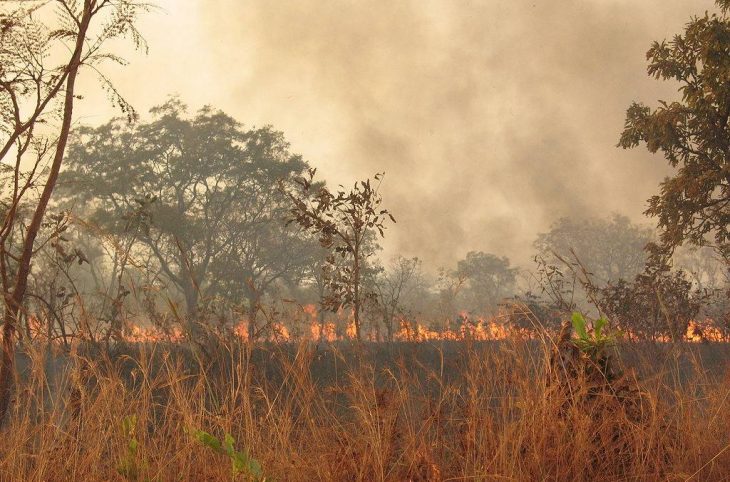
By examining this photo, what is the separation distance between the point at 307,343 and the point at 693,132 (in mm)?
12284

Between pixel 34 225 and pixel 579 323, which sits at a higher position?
pixel 34 225

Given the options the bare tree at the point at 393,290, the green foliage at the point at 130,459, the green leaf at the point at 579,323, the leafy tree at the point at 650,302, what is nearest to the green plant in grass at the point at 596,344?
the green leaf at the point at 579,323

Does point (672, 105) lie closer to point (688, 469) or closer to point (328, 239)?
point (328, 239)

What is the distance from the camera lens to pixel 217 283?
27891 mm

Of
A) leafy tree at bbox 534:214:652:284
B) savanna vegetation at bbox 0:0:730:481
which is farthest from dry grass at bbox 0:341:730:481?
leafy tree at bbox 534:214:652:284

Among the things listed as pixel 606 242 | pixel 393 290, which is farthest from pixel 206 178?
pixel 606 242

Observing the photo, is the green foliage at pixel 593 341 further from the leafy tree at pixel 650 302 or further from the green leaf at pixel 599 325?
the leafy tree at pixel 650 302

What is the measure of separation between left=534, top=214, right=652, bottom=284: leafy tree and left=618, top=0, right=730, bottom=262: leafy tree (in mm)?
43258

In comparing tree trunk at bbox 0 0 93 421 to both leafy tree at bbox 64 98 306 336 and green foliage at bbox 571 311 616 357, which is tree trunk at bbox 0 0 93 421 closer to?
green foliage at bbox 571 311 616 357

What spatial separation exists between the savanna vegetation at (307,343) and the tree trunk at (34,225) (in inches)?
0.9

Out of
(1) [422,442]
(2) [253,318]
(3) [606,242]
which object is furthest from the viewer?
(3) [606,242]

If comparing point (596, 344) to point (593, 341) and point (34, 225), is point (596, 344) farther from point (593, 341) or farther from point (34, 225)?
point (34, 225)

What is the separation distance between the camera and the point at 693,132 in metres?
14.0

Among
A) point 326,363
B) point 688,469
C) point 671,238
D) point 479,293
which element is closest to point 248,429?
point 688,469
